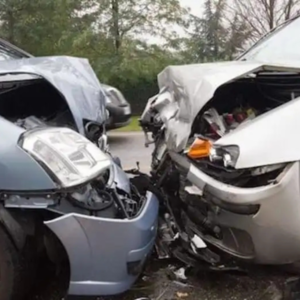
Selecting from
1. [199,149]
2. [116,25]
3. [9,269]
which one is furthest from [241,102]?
[116,25]

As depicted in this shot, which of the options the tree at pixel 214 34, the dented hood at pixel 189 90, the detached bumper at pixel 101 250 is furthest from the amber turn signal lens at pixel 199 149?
the tree at pixel 214 34

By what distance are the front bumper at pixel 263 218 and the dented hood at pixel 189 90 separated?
48cm

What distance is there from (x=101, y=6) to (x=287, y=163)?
1774 cm

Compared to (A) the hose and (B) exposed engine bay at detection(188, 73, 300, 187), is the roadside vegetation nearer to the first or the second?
(B) exposed engine bay at detection(188, 73, 300, 187)

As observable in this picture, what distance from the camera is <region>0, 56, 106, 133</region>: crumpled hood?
326cm

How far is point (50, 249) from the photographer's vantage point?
2666 millimetres

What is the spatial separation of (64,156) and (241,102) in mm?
1547

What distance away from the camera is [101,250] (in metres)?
2.49

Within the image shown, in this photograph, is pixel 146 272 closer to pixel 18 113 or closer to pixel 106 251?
pixel 106 251

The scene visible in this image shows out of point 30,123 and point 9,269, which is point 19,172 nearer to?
point 9,269

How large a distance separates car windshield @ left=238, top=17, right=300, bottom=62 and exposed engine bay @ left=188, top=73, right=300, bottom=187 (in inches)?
15.8

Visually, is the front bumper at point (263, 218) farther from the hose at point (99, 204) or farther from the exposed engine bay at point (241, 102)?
the hose at point (99, 204)

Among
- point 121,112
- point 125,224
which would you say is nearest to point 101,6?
point 121,112

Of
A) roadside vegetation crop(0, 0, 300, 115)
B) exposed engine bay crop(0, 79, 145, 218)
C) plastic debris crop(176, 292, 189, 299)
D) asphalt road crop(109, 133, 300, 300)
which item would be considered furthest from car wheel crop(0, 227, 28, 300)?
roadside vegetation crop(0, 0, 300, 115)
